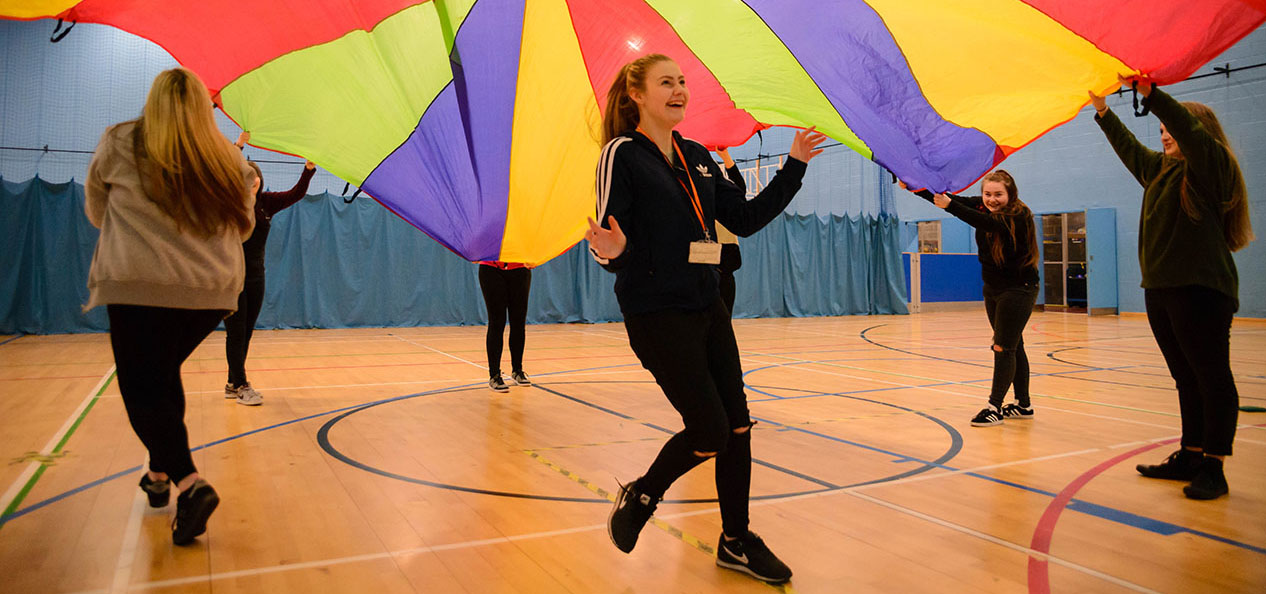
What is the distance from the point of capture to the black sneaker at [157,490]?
2.34 meters

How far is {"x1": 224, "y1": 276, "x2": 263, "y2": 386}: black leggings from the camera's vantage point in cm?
425

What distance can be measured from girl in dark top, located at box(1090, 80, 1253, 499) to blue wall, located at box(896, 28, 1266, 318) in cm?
872

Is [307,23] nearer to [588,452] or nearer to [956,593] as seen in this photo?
[588,452]

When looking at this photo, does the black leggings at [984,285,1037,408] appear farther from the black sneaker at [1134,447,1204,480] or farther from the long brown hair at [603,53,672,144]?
the long brown hair at [603,53,672,144]

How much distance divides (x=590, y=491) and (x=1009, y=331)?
2345 millimetres

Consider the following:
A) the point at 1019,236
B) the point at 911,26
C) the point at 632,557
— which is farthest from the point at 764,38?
the point at 632,557

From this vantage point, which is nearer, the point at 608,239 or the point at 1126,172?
the point at 608,239

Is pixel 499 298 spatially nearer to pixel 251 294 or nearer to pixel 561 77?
pixel 251 294

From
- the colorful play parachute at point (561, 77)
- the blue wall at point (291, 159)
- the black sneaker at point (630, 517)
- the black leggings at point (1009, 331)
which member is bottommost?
the black sneaker at point (630, 517)

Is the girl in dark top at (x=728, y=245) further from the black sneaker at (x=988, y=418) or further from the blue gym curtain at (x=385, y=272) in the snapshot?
the blue gym curtain at (x=385, y=272)

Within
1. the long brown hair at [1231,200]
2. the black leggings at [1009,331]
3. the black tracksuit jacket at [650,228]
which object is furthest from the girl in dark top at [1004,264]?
the black tracksuit jacket at [650,228]

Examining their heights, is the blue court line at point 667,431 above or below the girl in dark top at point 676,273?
below

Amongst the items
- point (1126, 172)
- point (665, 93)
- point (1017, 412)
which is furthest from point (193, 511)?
point (1126, 172)

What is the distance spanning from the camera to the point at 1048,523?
2.27 m
